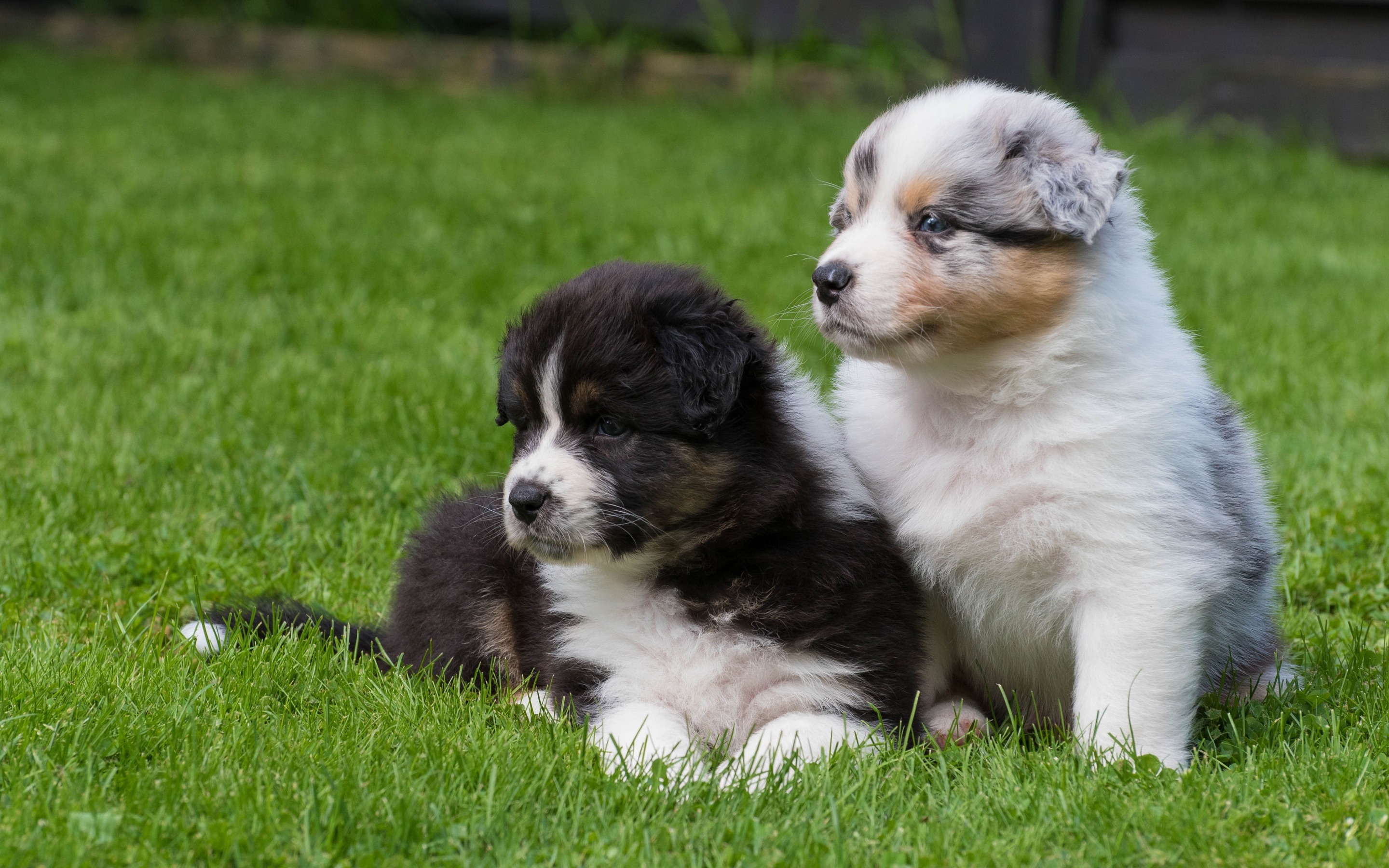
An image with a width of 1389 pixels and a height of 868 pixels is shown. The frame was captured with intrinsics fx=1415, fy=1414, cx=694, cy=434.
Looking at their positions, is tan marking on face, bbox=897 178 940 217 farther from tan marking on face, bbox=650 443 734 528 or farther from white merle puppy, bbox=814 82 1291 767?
tan marking on face, bbox=650 443 734 528

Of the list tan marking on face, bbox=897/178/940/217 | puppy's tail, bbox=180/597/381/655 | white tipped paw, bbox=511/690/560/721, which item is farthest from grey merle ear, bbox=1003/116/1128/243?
puppy's tail, bbox=180/597/381/655

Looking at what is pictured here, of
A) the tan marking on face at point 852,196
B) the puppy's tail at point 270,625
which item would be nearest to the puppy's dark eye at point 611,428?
the tan marking on face at point 852,196

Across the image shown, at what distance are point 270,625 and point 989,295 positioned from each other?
1.99 m

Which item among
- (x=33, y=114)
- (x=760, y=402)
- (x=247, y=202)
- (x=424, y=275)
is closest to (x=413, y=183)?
(x=247, y=202)

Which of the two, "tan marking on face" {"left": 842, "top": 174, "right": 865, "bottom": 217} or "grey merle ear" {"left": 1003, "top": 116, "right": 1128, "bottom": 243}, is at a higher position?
"grey merle ear" {"left": 1003, "top": 116, "right": 1128, "bottom": 243}

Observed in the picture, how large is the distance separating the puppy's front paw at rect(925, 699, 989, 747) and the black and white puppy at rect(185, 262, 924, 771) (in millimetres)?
129

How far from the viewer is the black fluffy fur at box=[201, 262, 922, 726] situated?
309cm

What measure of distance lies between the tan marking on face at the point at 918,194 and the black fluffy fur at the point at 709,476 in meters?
0.46

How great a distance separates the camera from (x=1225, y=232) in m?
9.05

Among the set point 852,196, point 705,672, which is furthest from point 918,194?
point 705,672

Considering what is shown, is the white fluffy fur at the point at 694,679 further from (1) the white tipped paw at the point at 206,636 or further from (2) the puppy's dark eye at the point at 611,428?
(1) the white tipped paw at the point at 206,636

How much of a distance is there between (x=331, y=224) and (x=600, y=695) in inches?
223

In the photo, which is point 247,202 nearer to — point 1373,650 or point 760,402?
point 760,402

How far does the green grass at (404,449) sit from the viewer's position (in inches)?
104
